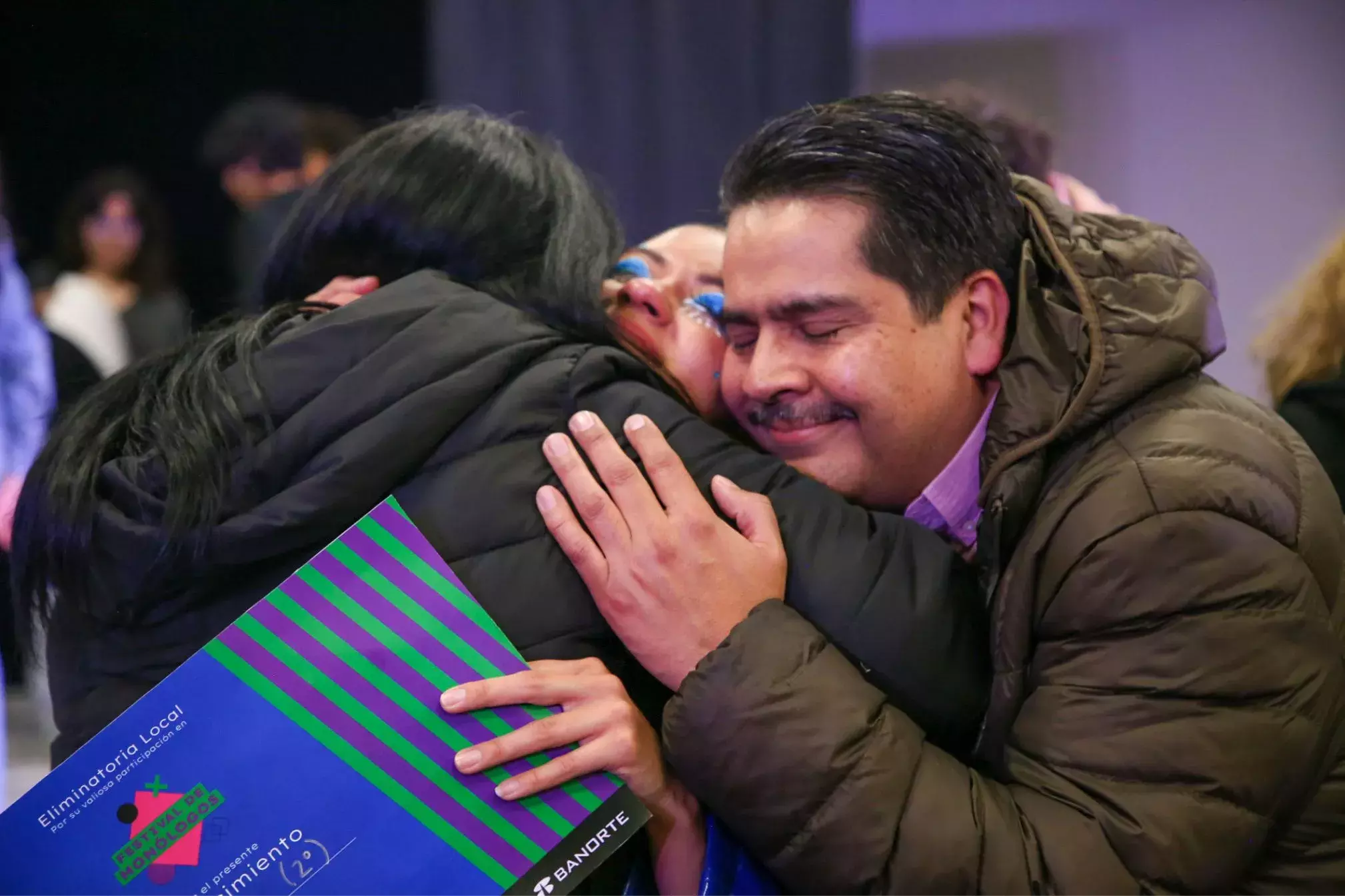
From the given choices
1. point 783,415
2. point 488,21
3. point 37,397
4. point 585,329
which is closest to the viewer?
point 585,329

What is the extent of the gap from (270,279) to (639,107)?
1.79 m

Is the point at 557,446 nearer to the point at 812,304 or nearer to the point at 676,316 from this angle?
the point at 812,304

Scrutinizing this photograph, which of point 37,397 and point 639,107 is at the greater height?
point 639,107

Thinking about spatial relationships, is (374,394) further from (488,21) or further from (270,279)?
(488,21)

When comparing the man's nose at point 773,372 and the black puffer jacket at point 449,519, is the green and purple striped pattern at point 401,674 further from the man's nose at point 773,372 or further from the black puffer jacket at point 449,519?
the man's nose at point 773,372

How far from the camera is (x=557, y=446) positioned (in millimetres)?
1022

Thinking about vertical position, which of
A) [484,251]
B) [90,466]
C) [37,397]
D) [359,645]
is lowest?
[37,397]

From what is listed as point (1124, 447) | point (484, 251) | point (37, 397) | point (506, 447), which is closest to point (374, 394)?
point (506, 447)

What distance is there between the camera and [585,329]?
1154 millimetres

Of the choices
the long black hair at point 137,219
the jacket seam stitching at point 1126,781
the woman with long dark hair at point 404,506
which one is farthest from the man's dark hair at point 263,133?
the jacket seam stitching at point 1126,781

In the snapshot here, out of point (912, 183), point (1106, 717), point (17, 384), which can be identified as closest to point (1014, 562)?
point (1106, 717)

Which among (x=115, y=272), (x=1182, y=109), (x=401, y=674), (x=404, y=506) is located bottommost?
(x=115, y=272)

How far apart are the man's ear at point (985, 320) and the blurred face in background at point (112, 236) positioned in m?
2.75

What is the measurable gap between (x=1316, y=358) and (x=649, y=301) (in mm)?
1087
